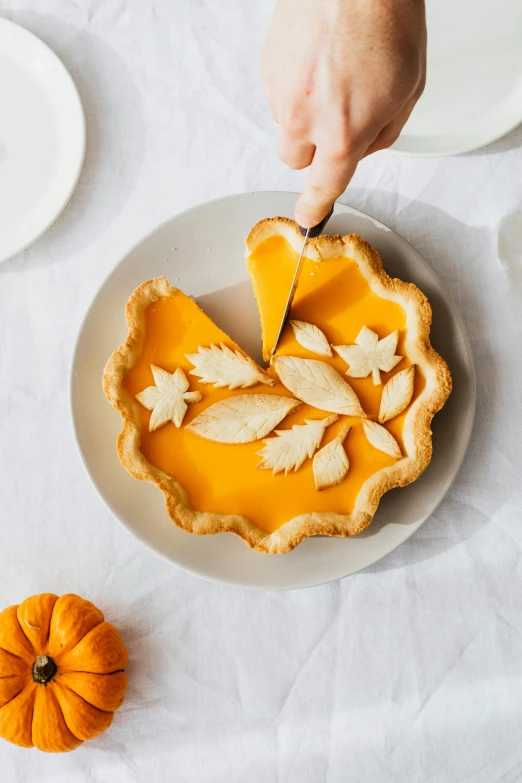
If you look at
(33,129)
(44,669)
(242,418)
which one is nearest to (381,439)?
(242,418)

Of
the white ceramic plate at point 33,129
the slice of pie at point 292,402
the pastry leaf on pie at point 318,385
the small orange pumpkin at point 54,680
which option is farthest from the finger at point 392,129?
the small orange pumpkin at point 54,680

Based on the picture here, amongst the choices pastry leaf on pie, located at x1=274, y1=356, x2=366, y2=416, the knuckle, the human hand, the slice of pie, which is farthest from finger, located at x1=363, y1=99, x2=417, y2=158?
pastry leaf on pie, located at x1=274, y1=356, x2=366, y2=416

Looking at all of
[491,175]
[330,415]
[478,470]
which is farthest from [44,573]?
[491,175]

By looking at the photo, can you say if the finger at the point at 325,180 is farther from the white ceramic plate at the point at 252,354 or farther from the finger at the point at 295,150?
the white ceramic plate at the point at 252,354

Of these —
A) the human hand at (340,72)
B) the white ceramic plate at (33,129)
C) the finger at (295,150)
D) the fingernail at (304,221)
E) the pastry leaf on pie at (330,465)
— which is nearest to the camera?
the human hand at (340,72)

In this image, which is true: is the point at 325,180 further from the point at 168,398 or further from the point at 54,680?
the point at 54,680

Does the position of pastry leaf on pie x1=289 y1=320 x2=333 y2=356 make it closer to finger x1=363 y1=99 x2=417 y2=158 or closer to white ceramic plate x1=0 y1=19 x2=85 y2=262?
finger x1=363 y1=99 x2=417 y2=158

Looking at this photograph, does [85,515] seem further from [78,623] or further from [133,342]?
[133,342]
